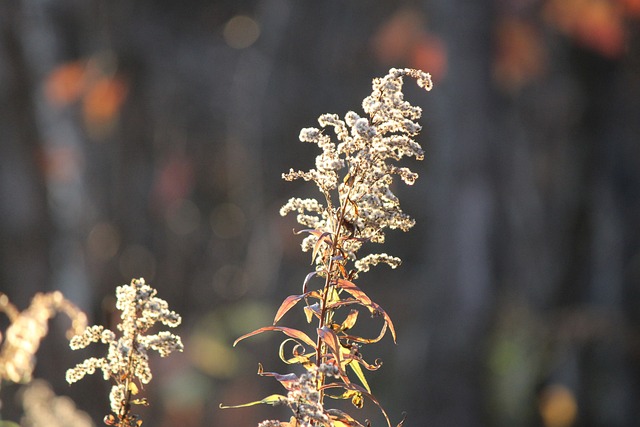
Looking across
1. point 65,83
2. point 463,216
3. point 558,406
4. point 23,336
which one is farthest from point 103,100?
point 23,336

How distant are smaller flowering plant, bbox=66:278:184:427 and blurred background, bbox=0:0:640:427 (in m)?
1.73

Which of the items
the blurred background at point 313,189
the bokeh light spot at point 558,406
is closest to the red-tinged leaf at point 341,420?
the blurred background at point 313,189

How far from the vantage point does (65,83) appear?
934cm

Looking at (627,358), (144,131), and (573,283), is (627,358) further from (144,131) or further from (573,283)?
(144,131)

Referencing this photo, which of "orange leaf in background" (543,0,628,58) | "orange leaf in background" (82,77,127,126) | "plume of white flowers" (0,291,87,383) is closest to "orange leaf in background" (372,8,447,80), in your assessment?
"orange leaf in background" (543,0,628,58)

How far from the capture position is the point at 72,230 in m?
8.43

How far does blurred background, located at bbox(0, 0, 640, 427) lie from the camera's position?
22.3 feet

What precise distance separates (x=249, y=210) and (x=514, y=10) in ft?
16.5

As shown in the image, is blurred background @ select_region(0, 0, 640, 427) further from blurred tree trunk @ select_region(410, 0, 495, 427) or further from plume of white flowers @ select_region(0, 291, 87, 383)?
plume of white flowers @ select_region(0, 291, 87, 383)

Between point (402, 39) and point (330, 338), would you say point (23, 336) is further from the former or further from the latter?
point (402, 39)

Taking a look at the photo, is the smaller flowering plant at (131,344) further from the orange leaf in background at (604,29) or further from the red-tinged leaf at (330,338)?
the orange leaf in background at (604,29)

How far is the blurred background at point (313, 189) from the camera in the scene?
6789mm

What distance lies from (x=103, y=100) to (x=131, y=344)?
35.9ft

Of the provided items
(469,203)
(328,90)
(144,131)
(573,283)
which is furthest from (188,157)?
(469,203)
